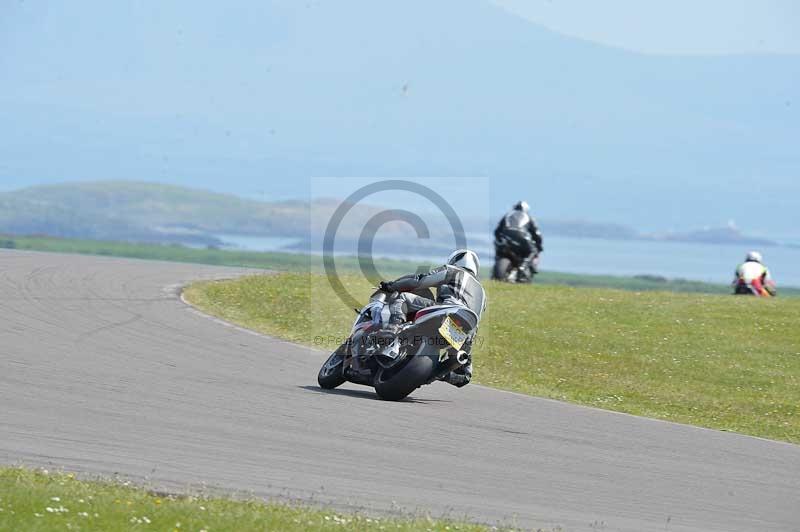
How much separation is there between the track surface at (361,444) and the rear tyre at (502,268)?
12937 mm

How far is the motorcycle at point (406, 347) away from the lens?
48.0 ft

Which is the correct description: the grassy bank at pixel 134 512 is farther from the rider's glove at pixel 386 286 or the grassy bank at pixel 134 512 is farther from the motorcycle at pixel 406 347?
the rider's glove at pixel 386 286

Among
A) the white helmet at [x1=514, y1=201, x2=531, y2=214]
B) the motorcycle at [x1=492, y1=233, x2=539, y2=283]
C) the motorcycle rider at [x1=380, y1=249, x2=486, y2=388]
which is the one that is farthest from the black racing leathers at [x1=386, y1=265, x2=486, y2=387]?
the white helmet at [x1=514, y1=201, x2=531, y2=214]

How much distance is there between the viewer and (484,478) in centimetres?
1139

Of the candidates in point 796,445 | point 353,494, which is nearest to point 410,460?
point 353,494

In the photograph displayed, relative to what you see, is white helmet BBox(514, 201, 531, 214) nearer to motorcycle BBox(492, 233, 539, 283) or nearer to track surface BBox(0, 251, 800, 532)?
motorcycle BBox(492, 233, 539, 283)

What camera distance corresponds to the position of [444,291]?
49.7 ft

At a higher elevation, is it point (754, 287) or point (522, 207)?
point (522, 207)

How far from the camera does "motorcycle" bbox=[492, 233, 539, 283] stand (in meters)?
31.3

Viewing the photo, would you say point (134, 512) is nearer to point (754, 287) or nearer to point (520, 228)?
point (520, 228)

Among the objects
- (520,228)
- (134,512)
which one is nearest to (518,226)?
(520,228)

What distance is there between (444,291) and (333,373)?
5.28 feet

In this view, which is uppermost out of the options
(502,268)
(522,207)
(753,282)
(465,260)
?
(522,207)

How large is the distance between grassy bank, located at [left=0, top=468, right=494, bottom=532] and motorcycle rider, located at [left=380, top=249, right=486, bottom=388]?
5564 mm
